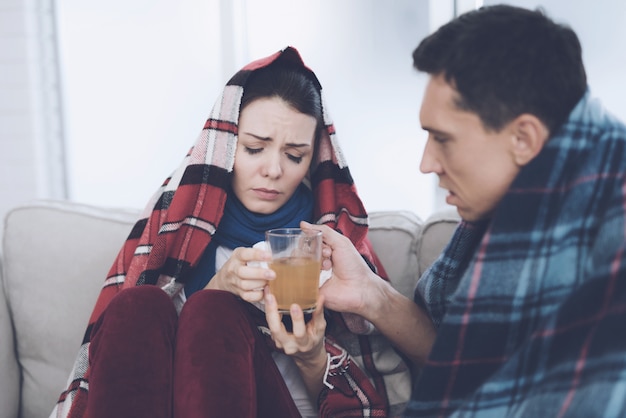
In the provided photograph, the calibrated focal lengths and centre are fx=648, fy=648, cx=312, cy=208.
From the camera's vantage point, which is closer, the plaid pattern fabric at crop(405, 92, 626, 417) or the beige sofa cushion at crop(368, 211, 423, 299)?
the plaid pattern fabric at crop(405, 92, 626, 417)

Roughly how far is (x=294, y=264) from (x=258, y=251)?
0.10 metres

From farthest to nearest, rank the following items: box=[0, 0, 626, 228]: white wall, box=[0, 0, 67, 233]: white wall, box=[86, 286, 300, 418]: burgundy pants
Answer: box=[0, 0, 67, 233]: white wall < box=[0, 0, 626, 228]: white wall < box=[86, 286, 300, 418]: burgundy pants

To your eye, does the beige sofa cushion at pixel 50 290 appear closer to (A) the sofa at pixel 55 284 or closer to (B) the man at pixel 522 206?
(A) the sofa at pixel 55 284

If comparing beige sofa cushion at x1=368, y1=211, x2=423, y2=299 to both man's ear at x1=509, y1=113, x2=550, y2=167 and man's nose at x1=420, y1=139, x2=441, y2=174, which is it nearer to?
man's nose at x1=420, y1=139, x2=441, y2=174

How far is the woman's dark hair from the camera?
5.18ft

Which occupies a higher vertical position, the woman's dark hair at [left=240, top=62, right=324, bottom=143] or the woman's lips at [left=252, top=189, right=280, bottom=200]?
the woman's dark hair at [left=240, top=62, right=324, bottom=143]

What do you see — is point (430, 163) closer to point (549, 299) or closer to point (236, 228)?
point (549, 299)

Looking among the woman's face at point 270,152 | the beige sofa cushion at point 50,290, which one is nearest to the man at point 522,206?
the woman's face at point 270,152

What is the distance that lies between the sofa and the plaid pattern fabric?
0.68 m

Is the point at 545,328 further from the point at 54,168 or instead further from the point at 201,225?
the point at 54,168

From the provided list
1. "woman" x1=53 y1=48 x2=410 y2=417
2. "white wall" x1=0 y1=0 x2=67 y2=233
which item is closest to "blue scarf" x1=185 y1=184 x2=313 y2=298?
"woman" x1=53 y1=48 x2=410 y2=417

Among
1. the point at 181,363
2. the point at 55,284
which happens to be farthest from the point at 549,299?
the point at 55,284

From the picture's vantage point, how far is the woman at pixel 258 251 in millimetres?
1304

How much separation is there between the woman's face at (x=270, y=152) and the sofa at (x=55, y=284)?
13.7 inches
